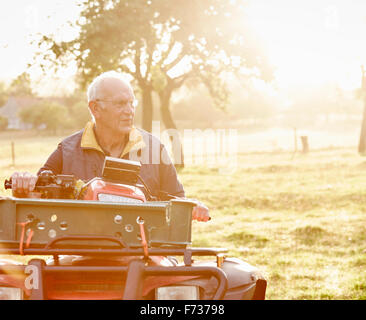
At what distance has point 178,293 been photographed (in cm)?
287

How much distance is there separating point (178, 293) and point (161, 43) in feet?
87.6

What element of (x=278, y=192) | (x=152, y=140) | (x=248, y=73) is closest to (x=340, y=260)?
(x=152, y=140)

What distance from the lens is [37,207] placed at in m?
2.71

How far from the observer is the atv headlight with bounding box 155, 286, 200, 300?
2861mm

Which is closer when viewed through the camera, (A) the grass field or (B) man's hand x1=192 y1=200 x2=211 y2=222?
(B) man's hand x1=192 y1=200 x2=211 y2=222

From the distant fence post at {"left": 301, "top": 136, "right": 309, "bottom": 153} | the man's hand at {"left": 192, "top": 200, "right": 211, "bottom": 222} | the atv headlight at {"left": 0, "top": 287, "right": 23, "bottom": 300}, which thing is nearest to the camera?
the atv headlight at {"left": 0, "top": 287, "right": 23, "bottom": 300}

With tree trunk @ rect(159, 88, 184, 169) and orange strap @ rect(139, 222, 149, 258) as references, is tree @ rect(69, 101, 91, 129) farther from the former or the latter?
orange strap @ rect(139, 222, 149, 258)

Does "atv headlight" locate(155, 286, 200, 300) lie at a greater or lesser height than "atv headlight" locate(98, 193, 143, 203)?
lesser

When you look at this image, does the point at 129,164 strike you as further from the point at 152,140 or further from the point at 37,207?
the point at 152,140

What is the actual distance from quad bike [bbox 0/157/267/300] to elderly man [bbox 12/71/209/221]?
119 centimetres

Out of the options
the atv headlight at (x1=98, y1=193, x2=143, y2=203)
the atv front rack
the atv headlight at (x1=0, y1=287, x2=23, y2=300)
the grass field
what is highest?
the atv headlight at (x1=98, y1=193, x2=143, y2=203)

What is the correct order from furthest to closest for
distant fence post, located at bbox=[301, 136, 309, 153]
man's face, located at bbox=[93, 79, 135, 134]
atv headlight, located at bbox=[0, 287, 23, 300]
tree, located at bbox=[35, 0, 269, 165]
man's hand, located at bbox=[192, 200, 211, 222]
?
distant fence post, located at bbox=[301, 136, 309, 153] < tree, located at bbox=[35, 0, 269, 165] < man's face, located at bbox=[93, 79, 135, 134] < man's hand, located at bbox=[192, 200, 211, 222] < atv headlight, located at bbox=[0, 287, 23, 300]

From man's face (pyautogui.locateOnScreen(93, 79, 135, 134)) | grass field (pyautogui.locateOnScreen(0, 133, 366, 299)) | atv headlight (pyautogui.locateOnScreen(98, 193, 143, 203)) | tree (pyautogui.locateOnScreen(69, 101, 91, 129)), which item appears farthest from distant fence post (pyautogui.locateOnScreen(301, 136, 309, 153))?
tree (pyautogui.locateOnScreen(69, 101, 91, 129))
